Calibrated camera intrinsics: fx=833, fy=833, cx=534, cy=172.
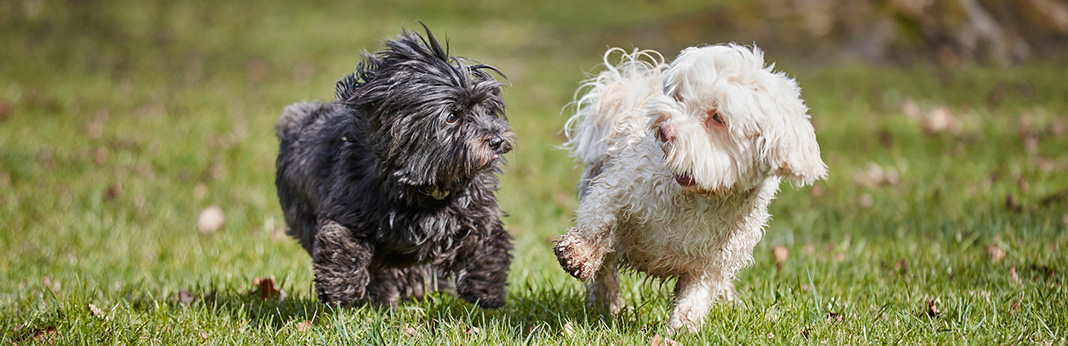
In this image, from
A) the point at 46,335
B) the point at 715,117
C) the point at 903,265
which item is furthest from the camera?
the point at 903,265

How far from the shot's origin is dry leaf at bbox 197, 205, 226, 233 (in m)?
6.04

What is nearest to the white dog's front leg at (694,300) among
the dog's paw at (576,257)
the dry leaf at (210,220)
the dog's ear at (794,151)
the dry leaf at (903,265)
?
the dog's paw at (576,257)

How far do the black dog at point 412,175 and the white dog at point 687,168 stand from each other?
1.72ft

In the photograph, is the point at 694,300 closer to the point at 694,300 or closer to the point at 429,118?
the point at 694,300

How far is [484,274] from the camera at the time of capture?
3.81 meters

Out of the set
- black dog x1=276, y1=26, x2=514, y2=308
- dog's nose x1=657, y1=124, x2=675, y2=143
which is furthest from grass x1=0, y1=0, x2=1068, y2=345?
dog's nose x1=657, y1=124, x2=675, y2=143

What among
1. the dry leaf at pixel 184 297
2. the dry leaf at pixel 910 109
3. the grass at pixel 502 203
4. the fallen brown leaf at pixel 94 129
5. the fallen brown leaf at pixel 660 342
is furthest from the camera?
→ the dry leaf at pixel 910 109

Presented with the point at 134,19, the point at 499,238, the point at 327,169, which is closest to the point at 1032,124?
the point at 499,238

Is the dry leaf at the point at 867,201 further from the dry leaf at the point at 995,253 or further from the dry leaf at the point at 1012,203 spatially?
the dry leaf at the point at 995,253

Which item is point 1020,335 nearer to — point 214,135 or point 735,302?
point 735,302

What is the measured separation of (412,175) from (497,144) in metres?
0.39

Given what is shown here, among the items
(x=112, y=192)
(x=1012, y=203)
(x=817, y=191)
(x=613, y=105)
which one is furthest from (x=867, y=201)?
(x=112, y=192)

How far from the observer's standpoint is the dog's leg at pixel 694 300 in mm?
3582

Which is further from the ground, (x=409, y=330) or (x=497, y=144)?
(x=497, y=144)
